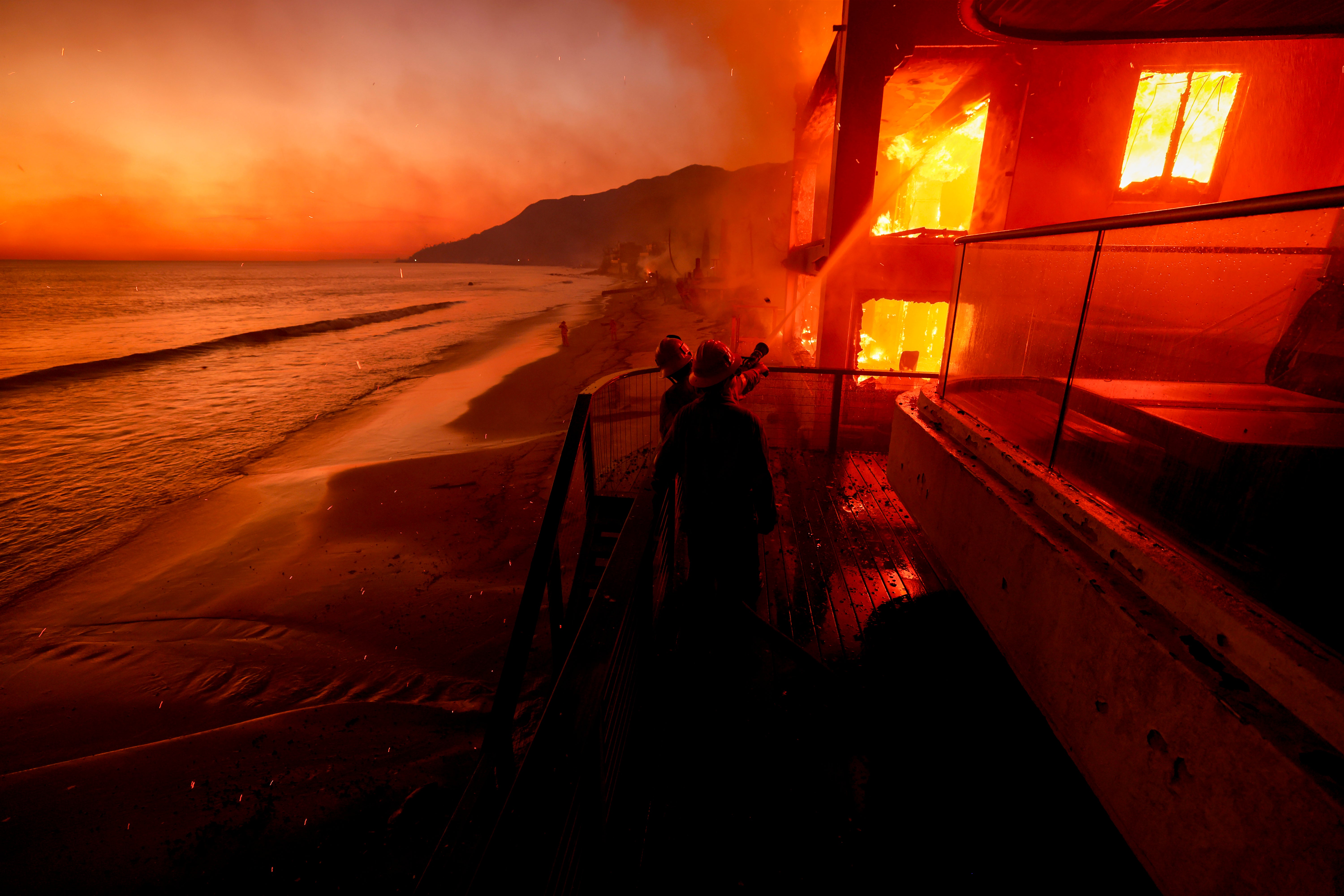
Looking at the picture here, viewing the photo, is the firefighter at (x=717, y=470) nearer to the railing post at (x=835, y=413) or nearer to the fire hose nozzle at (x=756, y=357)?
the fire hose nozzle at (x=756, y=357)

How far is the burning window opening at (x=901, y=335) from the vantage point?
13.5 meters

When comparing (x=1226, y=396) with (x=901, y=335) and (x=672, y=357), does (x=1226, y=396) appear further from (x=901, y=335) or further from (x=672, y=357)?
(x=901, y=335)

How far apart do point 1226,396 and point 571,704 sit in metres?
4.10

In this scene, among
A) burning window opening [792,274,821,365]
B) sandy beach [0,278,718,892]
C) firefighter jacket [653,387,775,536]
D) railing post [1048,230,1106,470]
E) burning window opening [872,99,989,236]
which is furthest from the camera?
burning window opening [792,274,821,365]

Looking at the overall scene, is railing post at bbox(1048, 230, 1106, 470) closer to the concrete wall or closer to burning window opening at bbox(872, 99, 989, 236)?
the concrete wall

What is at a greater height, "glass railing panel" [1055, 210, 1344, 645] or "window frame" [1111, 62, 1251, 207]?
"window frame" [1111, 62, 1251, 207]

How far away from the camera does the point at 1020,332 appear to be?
4059 mm

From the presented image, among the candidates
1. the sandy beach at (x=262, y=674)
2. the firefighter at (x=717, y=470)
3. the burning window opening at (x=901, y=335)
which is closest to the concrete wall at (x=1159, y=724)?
the firefighter at (x=717, y=470)

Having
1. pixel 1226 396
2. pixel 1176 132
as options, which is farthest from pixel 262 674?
pixel 1176 132

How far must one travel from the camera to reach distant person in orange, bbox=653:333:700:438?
4.76 metres

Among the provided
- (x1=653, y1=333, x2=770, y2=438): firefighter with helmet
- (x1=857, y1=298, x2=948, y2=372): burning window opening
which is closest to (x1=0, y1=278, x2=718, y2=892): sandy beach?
(x1=653, y1=333, x2=770, y2=438): firefighter with helmet

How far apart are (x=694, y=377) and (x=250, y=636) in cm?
573

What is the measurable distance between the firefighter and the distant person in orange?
0.92m

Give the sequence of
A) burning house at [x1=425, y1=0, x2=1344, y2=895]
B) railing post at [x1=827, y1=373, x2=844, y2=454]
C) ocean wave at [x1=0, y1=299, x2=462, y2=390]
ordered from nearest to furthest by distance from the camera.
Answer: burning house at [x1=425, y1=0, x2=1344, y2=895]
railing post at [x1=827, y1=373, x2=844, y2=454]
ocean wave at [x1=0, y1=299, x2=462, y2=390]
